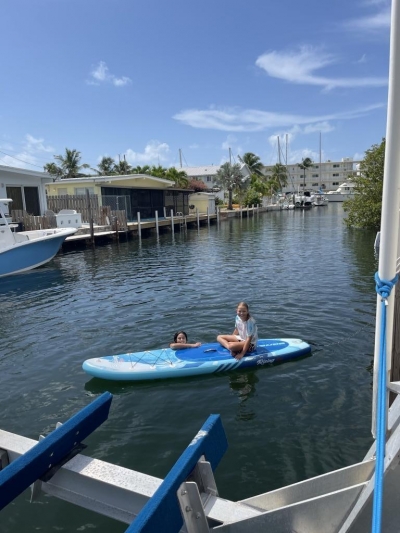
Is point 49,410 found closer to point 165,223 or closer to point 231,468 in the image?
point 231,468

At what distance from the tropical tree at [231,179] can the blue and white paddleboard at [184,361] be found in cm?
6048

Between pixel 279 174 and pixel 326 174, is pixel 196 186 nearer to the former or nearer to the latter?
pixel 279 174

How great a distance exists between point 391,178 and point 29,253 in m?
19.8

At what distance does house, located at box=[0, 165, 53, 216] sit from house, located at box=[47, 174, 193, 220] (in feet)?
21.6

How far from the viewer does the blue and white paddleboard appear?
8578 mm

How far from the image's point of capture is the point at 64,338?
11406 mm

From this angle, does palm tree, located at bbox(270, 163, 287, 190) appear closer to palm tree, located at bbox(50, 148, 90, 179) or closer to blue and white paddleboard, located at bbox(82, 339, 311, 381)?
palm tree, located at bbox(50, 148, 90, 179)

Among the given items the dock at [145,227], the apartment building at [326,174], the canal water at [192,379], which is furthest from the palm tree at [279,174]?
the canal water at [192,379]

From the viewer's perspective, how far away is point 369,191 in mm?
33281

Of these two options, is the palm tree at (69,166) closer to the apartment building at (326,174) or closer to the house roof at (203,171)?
the house roof at (203,171)

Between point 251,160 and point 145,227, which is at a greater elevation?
point 251,160

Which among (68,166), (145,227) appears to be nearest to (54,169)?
(68,166)

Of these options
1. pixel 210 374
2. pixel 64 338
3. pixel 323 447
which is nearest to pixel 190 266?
pixel 64 338

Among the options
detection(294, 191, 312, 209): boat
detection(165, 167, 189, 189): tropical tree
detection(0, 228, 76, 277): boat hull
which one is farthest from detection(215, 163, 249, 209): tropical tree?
detection(0, 228, 76, 277): boat hull
